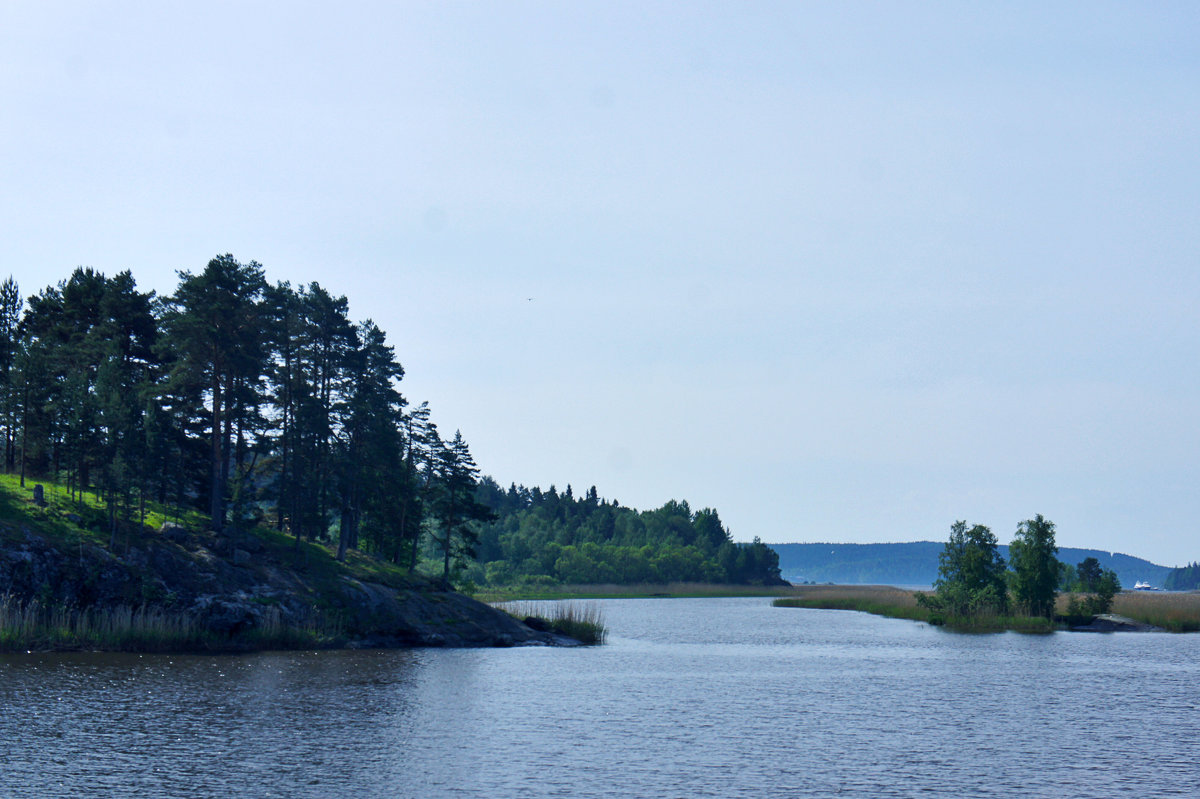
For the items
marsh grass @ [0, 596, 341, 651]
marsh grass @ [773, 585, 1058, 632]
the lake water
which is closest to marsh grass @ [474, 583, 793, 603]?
marsh grass @ [773, 585, 1058, 632]

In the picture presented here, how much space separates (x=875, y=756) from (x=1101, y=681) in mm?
28910

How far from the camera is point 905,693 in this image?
5353 cm

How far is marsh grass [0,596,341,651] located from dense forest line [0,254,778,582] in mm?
7234

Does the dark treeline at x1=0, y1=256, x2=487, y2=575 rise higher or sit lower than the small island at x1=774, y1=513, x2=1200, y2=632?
higher

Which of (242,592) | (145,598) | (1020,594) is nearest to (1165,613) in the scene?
(1020,594)

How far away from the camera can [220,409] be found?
77938 millimetres

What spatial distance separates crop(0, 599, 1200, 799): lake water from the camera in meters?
31.9

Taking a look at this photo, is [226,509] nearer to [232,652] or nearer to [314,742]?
[232,652]

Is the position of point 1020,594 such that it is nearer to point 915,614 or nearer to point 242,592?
point 915,614

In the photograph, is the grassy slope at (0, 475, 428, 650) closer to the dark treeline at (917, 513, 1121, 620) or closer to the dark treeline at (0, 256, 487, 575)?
the dark treeline at (0, 256, 487, 575)

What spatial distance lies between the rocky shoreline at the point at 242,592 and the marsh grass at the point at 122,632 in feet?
0.81

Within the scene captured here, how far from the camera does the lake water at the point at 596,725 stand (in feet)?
105

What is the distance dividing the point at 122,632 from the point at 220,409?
2069 cm

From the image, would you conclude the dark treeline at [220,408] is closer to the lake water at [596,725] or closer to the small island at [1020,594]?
the lake water at [596,725]
